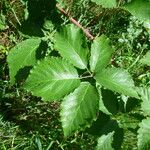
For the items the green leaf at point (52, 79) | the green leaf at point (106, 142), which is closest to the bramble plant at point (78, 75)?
the green leaf at point (52, 79)

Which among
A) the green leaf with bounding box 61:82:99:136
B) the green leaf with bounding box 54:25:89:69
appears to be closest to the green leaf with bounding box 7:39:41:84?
the green leaf with bounding box 54:25:89:69

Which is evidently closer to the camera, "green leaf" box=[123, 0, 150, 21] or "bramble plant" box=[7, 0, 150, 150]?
"bramble plant" box=[7, 0, 150, 150]

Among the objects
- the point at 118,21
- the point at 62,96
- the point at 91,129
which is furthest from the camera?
the point at 118,21

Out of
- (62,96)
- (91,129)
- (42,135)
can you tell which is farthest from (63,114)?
(42,135)

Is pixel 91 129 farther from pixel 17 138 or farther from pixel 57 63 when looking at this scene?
pixel 17 138

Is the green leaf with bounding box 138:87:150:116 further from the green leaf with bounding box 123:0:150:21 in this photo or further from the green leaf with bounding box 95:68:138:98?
the green leaf with bounding box 123:0:150:21

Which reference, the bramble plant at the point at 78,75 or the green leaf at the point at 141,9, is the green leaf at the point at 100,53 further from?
the green leaf at the point at 141,9

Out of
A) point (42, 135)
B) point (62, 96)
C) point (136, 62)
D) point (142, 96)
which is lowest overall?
point (42, 135)
